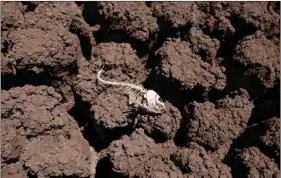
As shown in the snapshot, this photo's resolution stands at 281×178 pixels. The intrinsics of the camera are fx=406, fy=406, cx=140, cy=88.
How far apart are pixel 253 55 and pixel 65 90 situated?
3.14ft

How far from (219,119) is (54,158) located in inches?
31.1

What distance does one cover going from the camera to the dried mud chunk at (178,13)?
2.06 metres

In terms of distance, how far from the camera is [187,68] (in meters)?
1.95

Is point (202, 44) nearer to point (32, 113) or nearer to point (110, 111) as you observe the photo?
point (110, 111)

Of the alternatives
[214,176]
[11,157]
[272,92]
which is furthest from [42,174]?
[272,92]

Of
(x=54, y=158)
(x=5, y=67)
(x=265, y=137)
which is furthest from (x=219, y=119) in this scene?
(x=5, y=67)

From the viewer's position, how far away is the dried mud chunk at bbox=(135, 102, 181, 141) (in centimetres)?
190

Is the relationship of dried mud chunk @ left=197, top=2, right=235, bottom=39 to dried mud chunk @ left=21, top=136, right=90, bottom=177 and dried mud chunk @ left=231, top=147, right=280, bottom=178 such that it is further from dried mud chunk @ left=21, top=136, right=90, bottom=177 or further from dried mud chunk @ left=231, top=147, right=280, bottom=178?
dried mud chunk @ left=21, top=136, right=90, bottom=177

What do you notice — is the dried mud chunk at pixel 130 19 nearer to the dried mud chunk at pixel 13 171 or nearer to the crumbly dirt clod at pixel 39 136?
the crumbly dirt clod at pixel 39 136

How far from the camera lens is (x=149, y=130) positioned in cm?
191

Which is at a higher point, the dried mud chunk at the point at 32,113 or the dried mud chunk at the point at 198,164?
the dried mud chunk at the point at 198,164

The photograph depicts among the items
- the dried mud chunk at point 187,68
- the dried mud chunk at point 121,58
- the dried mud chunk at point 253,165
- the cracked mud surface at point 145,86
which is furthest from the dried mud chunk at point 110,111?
the dried mud chunk at point 253,165

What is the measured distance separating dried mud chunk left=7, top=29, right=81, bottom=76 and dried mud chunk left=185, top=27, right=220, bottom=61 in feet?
1.97

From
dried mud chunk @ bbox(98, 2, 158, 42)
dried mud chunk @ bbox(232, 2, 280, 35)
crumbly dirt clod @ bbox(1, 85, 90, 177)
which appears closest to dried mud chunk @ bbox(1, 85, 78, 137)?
crumbly dirt clod @ bbox(1, 85, 90, 177)
